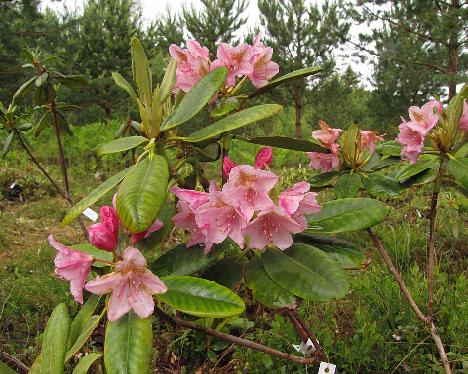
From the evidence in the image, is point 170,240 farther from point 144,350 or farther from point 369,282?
point 144,350

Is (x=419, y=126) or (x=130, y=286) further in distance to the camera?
(x=419, y=126)

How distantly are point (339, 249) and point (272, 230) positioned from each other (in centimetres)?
16

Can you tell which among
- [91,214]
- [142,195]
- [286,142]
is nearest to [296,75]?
[286,142]

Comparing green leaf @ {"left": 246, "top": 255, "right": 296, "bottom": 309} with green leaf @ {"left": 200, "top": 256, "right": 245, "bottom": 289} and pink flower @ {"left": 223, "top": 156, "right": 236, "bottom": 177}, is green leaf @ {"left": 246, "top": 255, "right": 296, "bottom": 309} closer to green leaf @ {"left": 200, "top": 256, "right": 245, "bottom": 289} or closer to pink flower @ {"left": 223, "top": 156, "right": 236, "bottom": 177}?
green leaf @ {"left": 200, "top": 256, "right": 245, "bottom": 289}

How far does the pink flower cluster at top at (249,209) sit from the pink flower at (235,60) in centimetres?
22

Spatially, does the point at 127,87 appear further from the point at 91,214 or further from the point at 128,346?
the point at 91,214

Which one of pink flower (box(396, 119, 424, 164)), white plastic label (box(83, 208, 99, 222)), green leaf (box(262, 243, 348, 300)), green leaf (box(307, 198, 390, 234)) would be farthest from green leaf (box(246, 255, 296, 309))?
white plastic label (box(83, 208, 99, 222))

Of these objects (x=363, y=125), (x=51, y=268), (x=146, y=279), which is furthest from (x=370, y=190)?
(x=363, y=125)

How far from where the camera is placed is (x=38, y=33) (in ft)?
25.4

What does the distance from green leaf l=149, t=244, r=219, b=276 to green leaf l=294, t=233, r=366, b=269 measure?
16 cm

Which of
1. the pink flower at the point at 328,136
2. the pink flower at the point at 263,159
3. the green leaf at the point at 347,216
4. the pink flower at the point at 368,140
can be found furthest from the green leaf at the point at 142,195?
the pink flower at the point at 368,140

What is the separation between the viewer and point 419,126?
0.95 meters

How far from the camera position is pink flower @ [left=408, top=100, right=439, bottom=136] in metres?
0.94

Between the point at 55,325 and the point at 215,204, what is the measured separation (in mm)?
294
